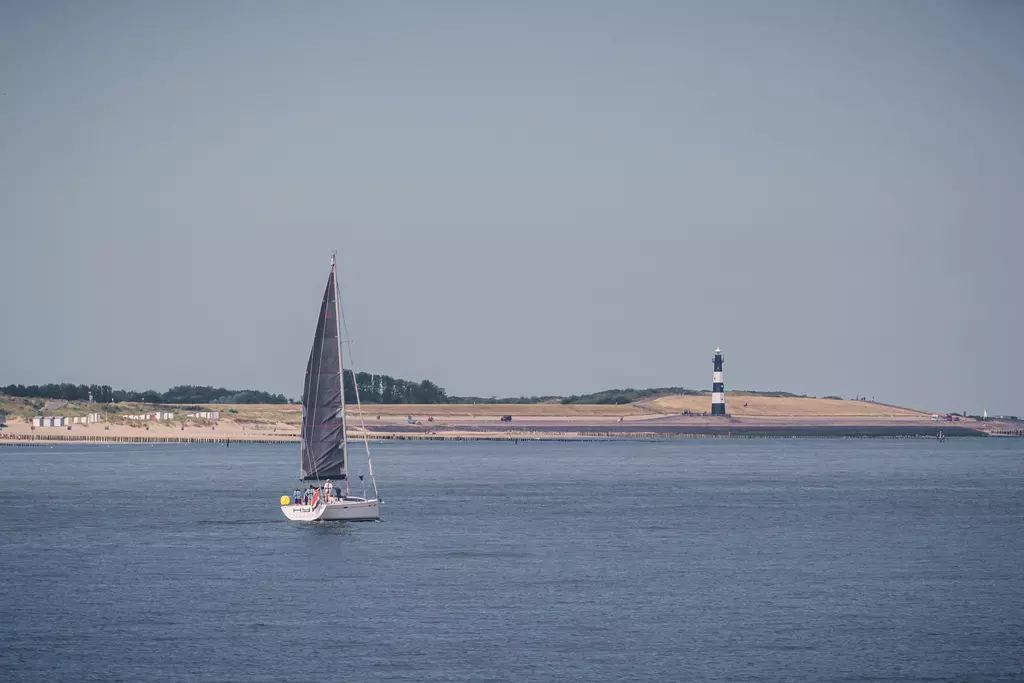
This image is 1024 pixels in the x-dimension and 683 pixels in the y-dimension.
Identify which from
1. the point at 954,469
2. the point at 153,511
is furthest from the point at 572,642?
the point at 954,469

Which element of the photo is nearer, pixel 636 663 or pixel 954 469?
pixel 636 663

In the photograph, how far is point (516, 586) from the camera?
56375 millimetres

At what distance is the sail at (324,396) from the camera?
75125 millimetres

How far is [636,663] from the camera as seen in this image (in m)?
42.0

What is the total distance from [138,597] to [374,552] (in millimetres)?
15970

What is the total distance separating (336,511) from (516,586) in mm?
22582

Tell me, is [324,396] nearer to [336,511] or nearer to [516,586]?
[336,511]

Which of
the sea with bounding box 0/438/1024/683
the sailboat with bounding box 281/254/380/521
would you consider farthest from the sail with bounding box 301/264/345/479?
the sea with bounding box 0/438/1024/683

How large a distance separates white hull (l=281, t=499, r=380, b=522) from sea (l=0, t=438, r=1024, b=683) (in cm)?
91

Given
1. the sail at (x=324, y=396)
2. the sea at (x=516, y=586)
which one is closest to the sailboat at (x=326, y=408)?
the sail at (x=324, y=396)

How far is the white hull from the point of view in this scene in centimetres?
7650

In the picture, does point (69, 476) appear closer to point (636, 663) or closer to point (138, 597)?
point (138, 597)

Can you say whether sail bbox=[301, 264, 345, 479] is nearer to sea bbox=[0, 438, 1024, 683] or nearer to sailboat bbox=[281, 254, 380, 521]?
sailboat bbox=[281, 254, 380, 521]

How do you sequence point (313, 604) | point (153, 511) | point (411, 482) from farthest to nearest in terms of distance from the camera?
point (411, 482), point (153, 511), point (313, 604)
